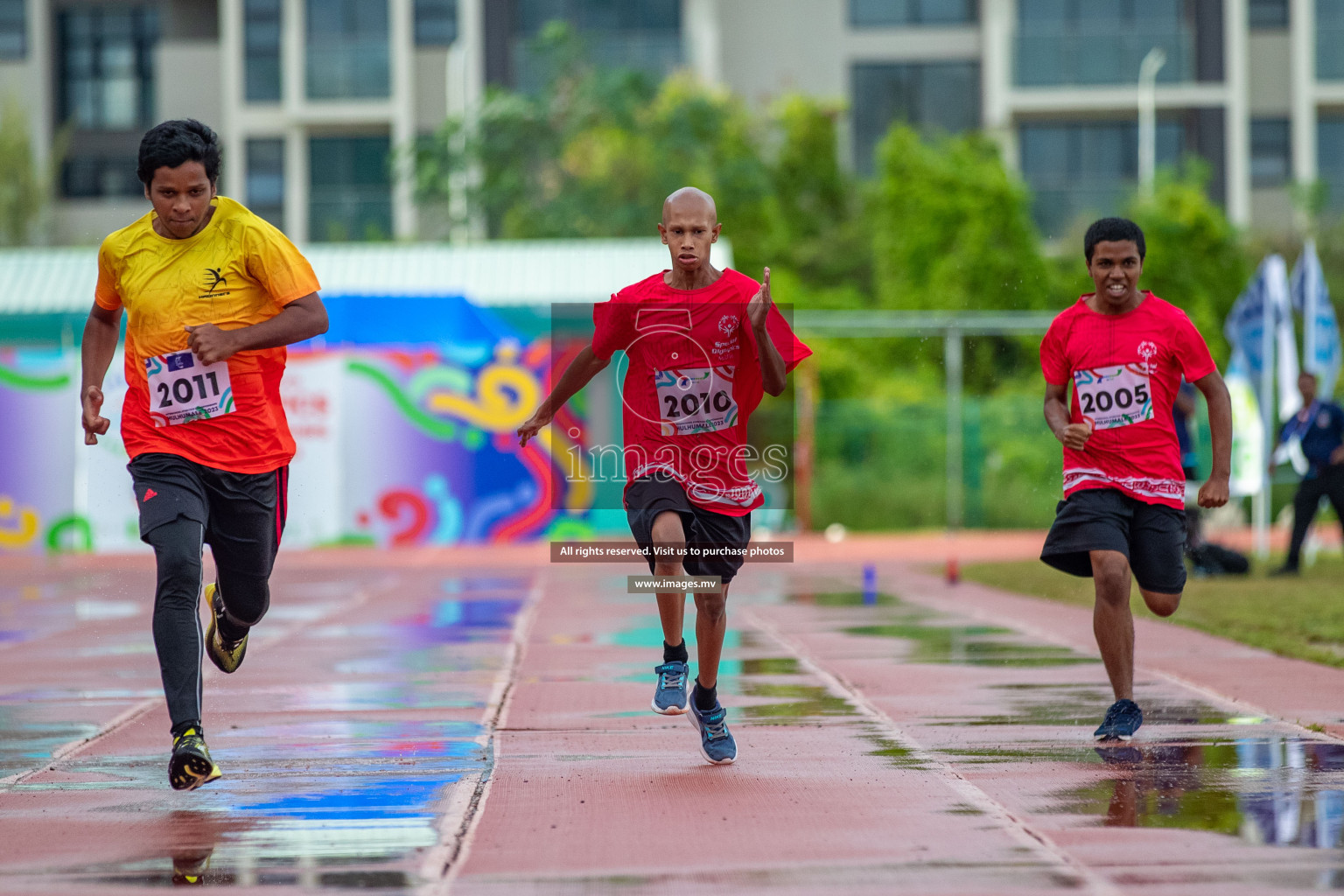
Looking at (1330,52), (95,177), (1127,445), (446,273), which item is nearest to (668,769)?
(1127,445)

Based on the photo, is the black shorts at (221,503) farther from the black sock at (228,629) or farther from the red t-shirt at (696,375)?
the red t-shirt at (696,375)

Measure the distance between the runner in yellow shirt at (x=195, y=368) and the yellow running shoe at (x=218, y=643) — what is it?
0.74 m

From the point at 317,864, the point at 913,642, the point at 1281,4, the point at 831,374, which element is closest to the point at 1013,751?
the point at 317,864

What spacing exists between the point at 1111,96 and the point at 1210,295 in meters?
7.46

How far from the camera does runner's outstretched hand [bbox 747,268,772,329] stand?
5785 millimetres

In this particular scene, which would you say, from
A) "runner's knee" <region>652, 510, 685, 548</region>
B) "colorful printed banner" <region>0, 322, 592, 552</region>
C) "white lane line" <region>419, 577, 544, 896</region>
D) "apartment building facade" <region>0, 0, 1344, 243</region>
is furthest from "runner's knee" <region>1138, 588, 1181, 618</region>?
"apartment building facade" <region>0, 0, 1344, 243</region>

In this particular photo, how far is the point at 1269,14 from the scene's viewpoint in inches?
1639

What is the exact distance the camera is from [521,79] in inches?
1628

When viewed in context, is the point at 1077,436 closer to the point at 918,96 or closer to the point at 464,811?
the point at 464,811

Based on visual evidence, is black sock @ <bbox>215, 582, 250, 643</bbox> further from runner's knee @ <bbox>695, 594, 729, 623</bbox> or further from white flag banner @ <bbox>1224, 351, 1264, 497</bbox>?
white flag banner @ <bbox>1224, 351, 1264, 497</bbox>

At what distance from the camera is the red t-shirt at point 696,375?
608cm

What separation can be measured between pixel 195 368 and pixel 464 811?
66.2 inches

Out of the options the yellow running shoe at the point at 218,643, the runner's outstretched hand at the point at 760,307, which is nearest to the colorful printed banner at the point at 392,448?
the yellow running shoe at the point at 218,643

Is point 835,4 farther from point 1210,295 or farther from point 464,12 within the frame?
point 1210,295
